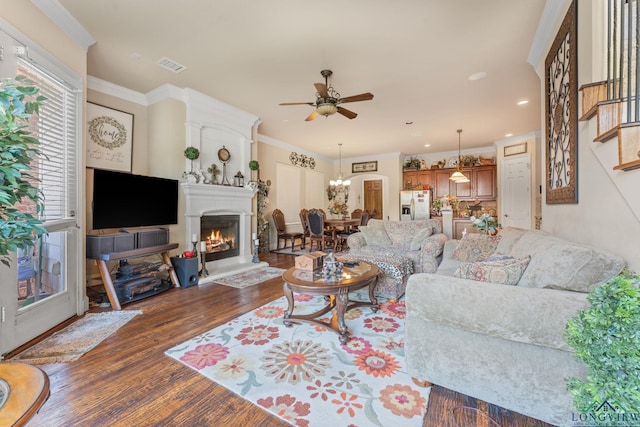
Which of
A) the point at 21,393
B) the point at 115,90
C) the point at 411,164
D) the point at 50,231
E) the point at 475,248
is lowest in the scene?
the point at 21,393

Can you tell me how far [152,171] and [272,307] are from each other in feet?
9.73

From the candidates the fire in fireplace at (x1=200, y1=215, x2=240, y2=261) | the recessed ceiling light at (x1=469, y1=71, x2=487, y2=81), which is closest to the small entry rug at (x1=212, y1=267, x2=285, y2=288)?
the fire in fireplace at (x1=200, y1=215, x2=240, y2=261)

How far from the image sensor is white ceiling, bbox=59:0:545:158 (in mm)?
2434

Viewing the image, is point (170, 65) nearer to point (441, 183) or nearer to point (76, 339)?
point (76, 339)

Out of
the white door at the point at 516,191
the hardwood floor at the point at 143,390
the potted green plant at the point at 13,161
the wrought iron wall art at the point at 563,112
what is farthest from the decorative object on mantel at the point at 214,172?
the white door at the point at 516,191

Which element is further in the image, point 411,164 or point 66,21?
point 411,164

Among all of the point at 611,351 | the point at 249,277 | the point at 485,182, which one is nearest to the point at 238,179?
the point at 249,277

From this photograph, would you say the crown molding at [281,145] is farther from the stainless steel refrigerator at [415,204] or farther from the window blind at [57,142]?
the window blind at [57,142]

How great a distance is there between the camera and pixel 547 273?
Result: 1.50 m

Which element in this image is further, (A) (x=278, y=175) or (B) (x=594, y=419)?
(A) (x=278, y=175)

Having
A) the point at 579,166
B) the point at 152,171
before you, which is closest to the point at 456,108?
the point at 579,166

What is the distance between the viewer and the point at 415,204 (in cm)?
815

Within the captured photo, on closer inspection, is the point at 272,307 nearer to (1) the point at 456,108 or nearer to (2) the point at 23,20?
(2) the point at 23,20

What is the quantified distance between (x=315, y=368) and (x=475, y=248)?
2416mm
